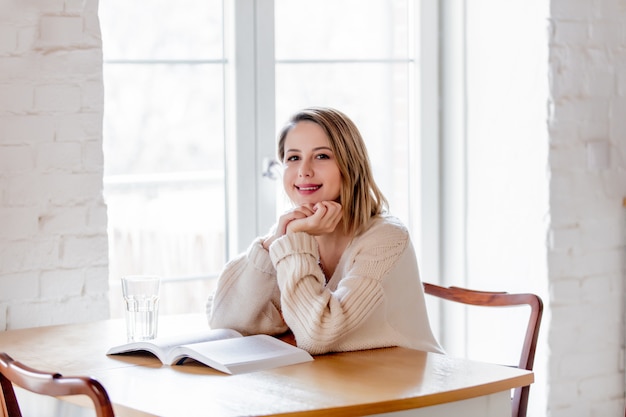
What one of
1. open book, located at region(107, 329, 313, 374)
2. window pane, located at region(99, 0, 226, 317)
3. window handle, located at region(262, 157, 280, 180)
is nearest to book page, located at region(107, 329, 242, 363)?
open book, located at region(107, 329, 313, 374)

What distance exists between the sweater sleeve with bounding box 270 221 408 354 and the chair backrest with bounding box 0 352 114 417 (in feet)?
1.85

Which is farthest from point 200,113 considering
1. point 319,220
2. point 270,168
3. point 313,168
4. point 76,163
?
point 319,220

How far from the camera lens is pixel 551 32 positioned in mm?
2812

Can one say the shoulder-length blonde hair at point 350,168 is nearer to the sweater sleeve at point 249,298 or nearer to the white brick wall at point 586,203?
the sweater sleeve at point 249,298

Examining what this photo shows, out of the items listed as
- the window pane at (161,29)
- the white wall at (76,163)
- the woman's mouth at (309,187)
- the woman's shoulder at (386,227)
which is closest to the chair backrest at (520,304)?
the woman's shoulder at (386,227)

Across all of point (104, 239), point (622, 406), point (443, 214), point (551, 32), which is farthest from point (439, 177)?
point (104, 239)

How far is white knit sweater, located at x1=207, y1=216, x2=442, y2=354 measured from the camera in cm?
190

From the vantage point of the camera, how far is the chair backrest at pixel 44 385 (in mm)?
1370

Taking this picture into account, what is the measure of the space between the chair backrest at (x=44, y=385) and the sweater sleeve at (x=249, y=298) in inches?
22.2

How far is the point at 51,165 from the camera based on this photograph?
7.82 ft

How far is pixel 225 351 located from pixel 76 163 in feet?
2.73

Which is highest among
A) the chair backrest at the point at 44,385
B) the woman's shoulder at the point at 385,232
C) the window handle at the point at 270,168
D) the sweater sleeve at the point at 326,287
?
the window handle at the point at 270,168

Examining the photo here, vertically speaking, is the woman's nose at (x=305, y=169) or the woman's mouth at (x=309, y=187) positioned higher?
the woman's nose at (x=305, y=169)

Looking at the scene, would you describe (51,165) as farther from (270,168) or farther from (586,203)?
(586,203)
